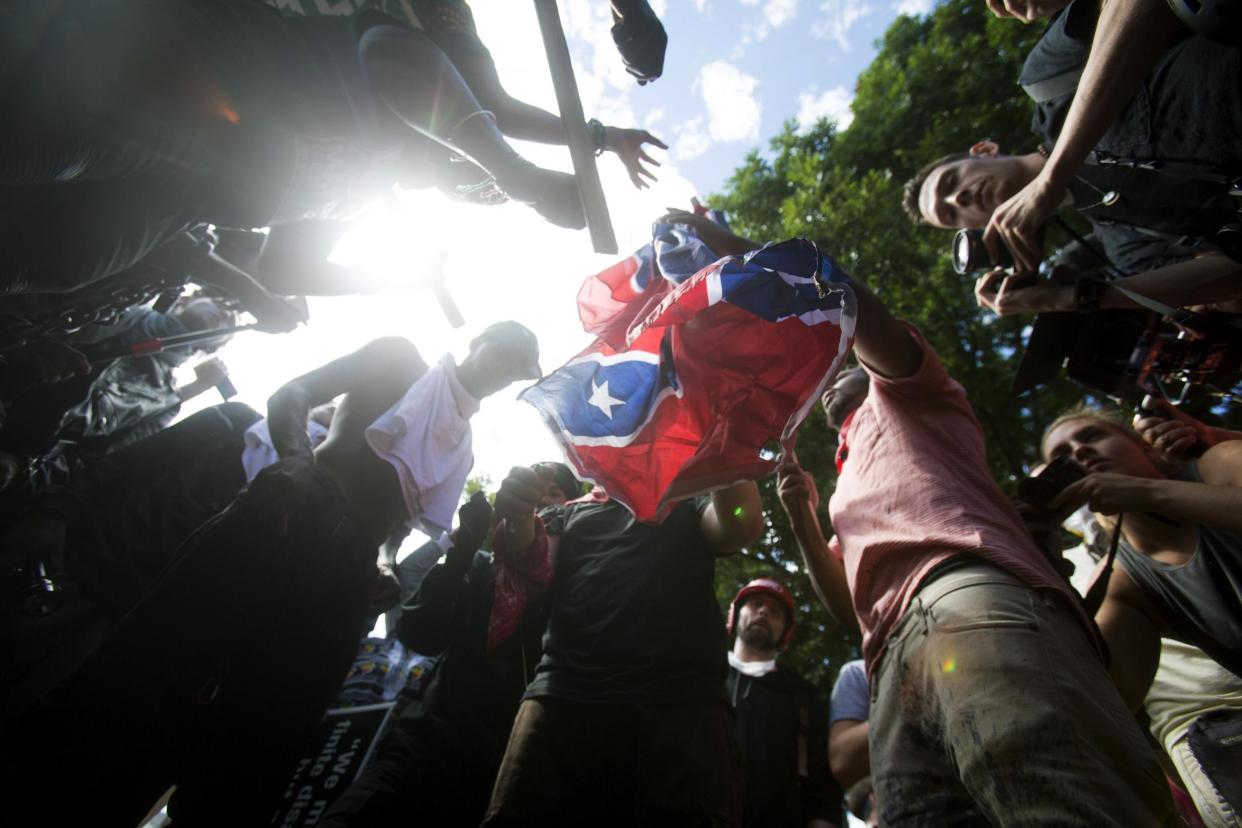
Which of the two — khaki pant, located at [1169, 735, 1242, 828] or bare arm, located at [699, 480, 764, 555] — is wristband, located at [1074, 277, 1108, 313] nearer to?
bare arm, located at [699, 480, 764, 555]

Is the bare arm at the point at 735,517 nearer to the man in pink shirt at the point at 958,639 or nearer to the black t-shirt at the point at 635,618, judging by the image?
the black t-shirt at the point at 635,618

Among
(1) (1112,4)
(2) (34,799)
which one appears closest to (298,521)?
(2) (34,799)

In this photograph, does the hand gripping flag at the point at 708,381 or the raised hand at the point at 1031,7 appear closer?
the hand gripping flag at the point at 708,381

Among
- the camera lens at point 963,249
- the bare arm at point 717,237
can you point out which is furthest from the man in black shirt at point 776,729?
the camera lens at point 963,249

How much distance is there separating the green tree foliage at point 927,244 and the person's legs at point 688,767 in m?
5.01

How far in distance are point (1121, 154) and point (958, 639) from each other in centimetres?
211

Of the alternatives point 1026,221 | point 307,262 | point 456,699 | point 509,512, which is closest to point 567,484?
A: point 509,512

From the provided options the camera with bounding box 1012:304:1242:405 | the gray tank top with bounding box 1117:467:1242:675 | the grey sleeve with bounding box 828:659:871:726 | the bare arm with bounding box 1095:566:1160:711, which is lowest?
the grey sleeve with bounding box 828:659:871:726

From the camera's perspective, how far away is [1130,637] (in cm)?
208

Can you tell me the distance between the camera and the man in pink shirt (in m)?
1.03

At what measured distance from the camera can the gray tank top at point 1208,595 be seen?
5.93ft

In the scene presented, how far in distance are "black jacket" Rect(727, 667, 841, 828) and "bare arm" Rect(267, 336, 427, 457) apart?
110 inches

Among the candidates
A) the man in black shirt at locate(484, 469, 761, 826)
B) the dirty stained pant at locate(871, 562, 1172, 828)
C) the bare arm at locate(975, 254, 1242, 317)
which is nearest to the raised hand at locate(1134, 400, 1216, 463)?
the bare arm at locate(975, 254, 1242, 317)

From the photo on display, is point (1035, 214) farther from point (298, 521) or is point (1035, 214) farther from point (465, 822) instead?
point (465, 822)
